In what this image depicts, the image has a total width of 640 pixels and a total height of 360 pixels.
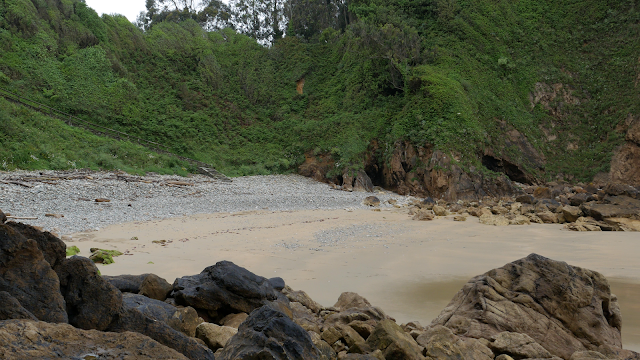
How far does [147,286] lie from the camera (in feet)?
14.0

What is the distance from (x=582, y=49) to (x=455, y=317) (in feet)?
→ 127

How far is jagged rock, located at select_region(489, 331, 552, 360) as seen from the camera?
3555 mm

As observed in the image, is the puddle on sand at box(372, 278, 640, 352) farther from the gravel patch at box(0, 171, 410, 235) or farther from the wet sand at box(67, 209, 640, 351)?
the gravel patch at box(0, 171, 410, 235)

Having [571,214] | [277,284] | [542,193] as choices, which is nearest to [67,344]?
[277,284]

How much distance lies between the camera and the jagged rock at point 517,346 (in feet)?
11.7

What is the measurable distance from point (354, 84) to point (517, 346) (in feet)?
105

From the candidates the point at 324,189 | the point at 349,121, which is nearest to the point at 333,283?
the point at 324,189

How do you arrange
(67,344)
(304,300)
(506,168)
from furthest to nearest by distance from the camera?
(506,168), (304,300), (67,344)

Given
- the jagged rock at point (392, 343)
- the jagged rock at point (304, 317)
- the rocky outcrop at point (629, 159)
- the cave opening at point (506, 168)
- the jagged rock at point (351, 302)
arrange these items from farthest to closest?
the rocky outcrop at point (629, 159) → the cave opening at point (506, 168) → the jagged rock at point (351, 302) → the jagged rock at point (304, 317) → the jagged rock at point (392, 343)

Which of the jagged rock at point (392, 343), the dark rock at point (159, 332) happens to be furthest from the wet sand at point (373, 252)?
the dark rock at point (159, 332)

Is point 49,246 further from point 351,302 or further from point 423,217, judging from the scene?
point 423,217

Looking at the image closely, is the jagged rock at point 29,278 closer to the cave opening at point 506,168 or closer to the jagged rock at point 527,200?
the jagged rock at point 527,200

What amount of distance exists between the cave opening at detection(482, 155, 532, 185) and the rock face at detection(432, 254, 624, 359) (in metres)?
23.1

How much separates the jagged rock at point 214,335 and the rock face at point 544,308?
2.15 metres
